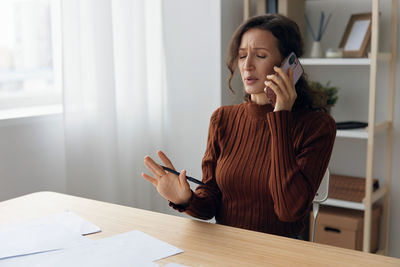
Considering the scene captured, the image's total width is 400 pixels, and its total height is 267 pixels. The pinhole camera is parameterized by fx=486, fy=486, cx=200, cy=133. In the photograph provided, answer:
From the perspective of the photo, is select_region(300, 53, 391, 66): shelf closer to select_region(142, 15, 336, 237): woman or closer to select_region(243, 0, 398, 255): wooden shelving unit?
select_region(243, 0, 398, 255): wooden shelving unit

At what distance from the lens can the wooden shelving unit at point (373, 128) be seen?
91.4 inches

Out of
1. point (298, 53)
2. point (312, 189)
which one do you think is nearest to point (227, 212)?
point (312, 189)

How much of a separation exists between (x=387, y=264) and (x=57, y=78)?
196cm

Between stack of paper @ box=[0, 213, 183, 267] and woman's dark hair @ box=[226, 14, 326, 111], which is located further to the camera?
woman's dark hair @ box=[226, 14, 326, 111]

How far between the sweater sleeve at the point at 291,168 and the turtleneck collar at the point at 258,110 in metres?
0.16

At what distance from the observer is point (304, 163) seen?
1394 mm

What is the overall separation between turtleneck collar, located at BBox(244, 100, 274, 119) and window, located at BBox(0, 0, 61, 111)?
1157mm

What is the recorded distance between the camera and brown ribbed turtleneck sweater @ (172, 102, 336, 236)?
1362 mm

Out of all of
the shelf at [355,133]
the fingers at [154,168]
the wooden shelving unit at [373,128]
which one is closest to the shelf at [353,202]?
the wooden shelving unit at [373,128]

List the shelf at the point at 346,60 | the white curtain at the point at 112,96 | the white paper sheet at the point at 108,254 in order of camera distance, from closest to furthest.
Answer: the white paper sheet at the point at 108,254 < the white curtain at the point at 112,96 < the shelf at the point at 346,60

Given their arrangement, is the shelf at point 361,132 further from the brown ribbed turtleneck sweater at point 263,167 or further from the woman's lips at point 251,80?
the woman's lips at point 251,80

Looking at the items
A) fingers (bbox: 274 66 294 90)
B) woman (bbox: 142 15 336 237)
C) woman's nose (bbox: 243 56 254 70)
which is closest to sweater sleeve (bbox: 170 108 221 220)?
woman (bbox: 142 15 336 237)

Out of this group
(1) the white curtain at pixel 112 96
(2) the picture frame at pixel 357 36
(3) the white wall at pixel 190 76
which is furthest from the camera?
(3) the white wall at pixel 190 76

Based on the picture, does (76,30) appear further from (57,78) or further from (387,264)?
(387,264)
